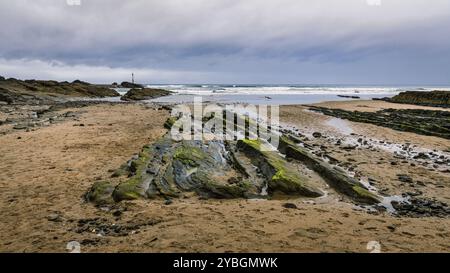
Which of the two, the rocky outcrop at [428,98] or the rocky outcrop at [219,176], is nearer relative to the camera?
the rocky outcrop at [219,176]

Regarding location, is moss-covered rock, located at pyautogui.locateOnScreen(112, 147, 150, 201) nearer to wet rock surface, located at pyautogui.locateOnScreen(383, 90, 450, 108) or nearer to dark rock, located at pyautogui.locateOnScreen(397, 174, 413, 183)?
dark rock, located at pyautogui.locateOnScreen(397, 174, 413, 183)

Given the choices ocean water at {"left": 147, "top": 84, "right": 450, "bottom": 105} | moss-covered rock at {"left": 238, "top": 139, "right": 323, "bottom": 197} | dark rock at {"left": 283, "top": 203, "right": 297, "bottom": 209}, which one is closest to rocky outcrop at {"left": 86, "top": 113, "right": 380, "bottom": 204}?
moss-covered rock at {"left": 238, "top": 139, "right": 323, "bottom": 197}

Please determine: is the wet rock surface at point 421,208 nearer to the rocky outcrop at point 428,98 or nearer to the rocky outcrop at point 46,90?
the rocky outcrop at point 428,98

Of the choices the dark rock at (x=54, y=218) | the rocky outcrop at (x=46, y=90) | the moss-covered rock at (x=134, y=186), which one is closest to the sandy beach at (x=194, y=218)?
the dark rock at (x=54, y=218)

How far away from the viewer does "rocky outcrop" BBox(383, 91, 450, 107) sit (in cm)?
4566

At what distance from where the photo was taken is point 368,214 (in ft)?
24.7

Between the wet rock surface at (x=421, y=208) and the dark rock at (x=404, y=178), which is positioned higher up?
the dark rock at (x=404, y=178)

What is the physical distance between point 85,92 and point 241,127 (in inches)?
2321

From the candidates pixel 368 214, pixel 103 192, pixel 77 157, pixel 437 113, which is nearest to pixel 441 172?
pixel 368 214

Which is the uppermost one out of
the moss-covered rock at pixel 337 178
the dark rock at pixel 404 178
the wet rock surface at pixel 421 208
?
the moss-covered rock at pixel 337 178

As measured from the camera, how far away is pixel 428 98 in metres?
48.7

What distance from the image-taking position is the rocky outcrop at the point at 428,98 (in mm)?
45662

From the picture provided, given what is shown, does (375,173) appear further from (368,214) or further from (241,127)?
(241,127)

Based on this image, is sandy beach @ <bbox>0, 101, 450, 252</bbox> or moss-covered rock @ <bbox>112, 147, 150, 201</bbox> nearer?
sandy beach @ <bbox>0, 101, 450, 252</bbox>
